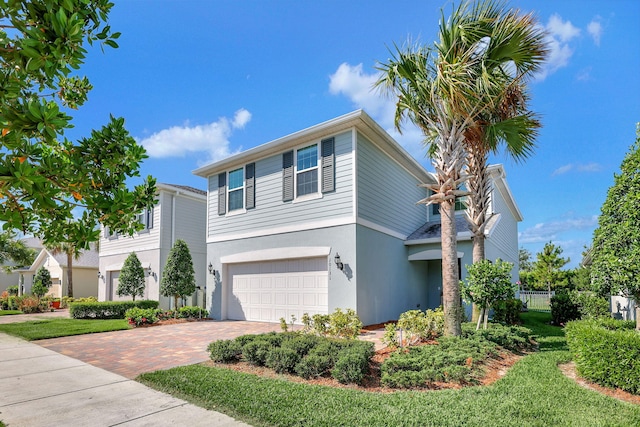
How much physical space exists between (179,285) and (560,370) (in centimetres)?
1333

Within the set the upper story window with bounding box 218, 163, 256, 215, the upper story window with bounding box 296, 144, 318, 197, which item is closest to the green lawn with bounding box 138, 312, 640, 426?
the upper story window with bounding box 296, 144, 318, 197

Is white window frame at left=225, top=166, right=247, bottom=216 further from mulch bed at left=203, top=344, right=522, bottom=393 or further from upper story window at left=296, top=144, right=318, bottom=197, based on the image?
mulch bed at left=203, top=344, right=522, bottom=393

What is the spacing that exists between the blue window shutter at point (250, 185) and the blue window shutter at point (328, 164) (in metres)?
3.20

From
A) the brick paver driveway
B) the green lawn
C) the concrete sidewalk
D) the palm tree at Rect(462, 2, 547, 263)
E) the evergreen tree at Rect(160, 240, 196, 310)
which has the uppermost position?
the palm tree at Rect(462, 2, 547, 263)

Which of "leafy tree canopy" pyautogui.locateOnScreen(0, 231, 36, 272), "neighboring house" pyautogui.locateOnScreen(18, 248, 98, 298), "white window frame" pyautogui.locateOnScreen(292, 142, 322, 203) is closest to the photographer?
"white window frame" pyautogui.locateOnScreen(292, 142, 322, 203)

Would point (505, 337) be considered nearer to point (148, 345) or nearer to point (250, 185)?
point (148, 345)

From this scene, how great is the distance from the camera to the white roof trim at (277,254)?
38.5 feet

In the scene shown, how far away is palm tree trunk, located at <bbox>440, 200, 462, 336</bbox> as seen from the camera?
794cm

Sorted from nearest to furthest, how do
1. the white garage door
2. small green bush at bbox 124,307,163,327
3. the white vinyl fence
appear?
the white garage door → small green bush at bbox 124,307,163,327 → the white vinyl fence

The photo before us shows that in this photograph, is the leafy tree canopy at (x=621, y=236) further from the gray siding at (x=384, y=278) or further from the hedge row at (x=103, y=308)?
the hedge row at (x=103, y=308)

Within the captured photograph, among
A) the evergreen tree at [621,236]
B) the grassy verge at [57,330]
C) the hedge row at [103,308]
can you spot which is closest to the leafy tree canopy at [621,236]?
the evergreen tree at [621,236]

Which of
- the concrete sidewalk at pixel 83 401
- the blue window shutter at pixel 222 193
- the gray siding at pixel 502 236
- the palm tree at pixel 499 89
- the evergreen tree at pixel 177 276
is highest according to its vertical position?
the palm tree at pixel 499 89

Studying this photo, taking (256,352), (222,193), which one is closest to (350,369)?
(256,352)

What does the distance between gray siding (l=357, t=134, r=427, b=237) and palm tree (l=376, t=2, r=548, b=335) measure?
9.24 feet
